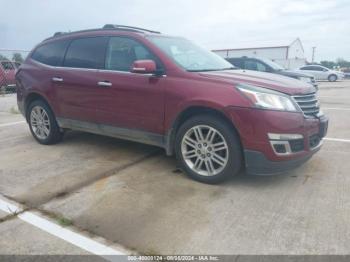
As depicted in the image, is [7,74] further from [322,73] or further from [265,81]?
[322,73]

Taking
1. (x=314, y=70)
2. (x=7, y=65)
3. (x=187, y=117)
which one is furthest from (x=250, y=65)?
(x=314, y=70)

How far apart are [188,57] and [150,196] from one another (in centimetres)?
191

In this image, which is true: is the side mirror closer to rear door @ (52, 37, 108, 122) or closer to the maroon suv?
the maroon suv

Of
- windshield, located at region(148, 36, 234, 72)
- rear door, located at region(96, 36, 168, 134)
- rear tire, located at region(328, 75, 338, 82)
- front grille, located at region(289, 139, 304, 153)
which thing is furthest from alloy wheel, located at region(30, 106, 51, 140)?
rear tire, located at region(328, 75, 338, 82)

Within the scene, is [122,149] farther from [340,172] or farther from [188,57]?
[340,172]

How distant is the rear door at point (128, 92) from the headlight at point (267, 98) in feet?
3.30

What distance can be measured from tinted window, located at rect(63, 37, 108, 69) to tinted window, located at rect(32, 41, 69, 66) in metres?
0.16

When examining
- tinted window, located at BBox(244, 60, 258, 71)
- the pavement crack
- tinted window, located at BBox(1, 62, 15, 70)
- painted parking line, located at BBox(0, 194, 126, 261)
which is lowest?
painted parking line, located at BBox(0, 194, 126, 261)

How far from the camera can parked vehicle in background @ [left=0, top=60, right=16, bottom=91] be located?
1570 centimetres

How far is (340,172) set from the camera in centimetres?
410

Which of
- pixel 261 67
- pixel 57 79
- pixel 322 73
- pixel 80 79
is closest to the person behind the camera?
pixel 80 79

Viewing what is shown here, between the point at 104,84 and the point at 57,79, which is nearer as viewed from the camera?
the point at 104,84

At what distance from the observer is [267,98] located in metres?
3.42

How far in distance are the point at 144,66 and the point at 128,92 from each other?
547 mm
